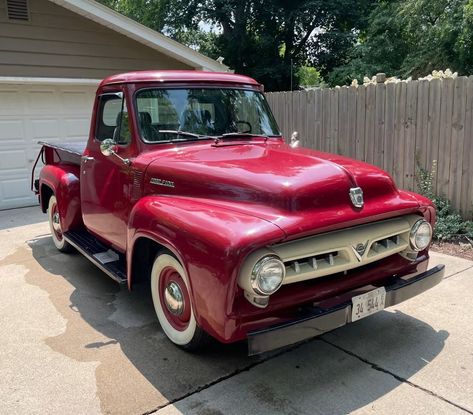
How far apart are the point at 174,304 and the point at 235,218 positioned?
988mm

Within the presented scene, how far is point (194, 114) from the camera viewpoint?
14.1 feet

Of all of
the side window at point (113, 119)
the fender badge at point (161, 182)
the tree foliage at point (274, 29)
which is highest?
the tree foliage at point (274, 29)

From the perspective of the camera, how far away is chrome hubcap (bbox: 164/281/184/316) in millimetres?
3498

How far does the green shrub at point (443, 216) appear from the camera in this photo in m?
6.16

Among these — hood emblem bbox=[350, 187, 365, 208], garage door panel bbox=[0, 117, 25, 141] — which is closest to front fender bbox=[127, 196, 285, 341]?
hood emblem bbox=[350, 187, 365, 208]

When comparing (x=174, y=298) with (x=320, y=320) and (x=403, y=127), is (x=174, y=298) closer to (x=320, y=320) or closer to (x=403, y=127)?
(x=320, y=320)

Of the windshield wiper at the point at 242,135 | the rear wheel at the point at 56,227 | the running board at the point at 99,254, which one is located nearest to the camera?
the running board at the point at 99,254

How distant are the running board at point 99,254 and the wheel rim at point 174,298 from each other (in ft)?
1.52

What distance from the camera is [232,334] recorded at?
279 cm

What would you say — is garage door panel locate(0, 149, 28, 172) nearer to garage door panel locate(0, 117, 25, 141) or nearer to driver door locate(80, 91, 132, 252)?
garage door panel locate(0, 117, 25, 141)

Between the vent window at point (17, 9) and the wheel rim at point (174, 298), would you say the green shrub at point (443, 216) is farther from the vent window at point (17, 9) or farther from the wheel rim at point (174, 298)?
the vent window at point (17, 9)

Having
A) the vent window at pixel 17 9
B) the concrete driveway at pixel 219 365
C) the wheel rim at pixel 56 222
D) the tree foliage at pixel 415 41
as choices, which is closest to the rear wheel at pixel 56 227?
the wheel rim at pixel 56 222

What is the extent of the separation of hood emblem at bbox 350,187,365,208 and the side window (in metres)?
2.07

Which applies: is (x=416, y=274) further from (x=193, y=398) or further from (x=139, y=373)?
(x=139, y=373)
